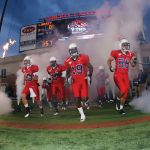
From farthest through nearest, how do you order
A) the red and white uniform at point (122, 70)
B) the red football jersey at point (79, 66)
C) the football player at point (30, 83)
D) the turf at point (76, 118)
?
the football player at point (30, 83), the red and white uniform at point (122, 70), the red football jersey at point (79, 66), the turf at point (76, 118)

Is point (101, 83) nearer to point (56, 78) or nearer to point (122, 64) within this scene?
point (56, 78)

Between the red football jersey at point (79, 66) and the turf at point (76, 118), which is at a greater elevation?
the red football jersey at point (79, 66)

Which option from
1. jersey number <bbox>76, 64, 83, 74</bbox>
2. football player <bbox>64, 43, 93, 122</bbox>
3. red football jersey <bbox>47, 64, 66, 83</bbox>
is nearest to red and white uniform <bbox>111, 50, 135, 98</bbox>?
football player <bbox>64, 43, 93, 122</bbox>

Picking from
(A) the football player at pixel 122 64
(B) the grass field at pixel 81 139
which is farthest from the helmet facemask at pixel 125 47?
(B) the grass field at pixel 81 139

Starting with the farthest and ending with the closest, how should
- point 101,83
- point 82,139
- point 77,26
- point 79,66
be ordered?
point 77,26, point 101,83, point 79,66, point 82,139

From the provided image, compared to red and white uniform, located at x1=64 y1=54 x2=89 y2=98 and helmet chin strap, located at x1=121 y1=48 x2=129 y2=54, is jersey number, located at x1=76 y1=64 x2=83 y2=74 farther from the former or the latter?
helmet chin strap, located at x1=121 y1=48 x2=129 y2=54

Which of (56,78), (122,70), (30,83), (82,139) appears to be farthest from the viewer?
(56,78)

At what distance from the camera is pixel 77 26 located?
1404 inches

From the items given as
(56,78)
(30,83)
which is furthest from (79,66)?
(56,78)

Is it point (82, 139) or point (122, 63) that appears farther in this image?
point (122, 63)

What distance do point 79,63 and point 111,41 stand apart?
36.1ft

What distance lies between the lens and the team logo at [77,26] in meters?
34.2

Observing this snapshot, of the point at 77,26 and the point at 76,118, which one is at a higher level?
the point at 77,26

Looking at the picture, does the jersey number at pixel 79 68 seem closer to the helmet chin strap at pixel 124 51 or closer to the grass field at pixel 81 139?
the helmet chin strap at pixel 124 51
